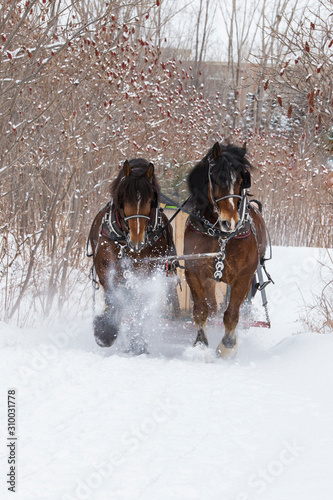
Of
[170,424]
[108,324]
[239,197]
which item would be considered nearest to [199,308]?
[108,324]

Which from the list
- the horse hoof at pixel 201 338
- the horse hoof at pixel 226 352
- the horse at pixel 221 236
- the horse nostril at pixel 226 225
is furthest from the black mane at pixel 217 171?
the horse hoof at pixel 226 352

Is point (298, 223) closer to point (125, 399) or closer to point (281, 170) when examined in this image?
point (281, 170)

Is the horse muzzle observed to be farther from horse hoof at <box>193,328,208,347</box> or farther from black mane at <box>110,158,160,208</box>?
horse hoof at <box>193,328,208,347</box>

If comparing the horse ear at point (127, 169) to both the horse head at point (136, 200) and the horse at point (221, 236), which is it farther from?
the horse at point (221, 236)

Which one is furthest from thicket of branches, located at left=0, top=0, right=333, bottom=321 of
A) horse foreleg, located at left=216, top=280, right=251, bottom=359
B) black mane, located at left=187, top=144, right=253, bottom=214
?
horse foreleg, located at left=216, top=280, right=251, bottom=359

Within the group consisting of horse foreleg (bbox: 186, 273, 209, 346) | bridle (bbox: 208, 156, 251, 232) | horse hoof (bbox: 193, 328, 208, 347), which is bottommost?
horse hoof (bbox: 193, 328, 208, 347)

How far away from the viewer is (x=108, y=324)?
443 cm

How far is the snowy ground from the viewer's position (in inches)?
74.5

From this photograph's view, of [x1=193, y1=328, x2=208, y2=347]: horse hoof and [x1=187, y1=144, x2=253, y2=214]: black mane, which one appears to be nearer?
[x1=187, y1=144, x2=253, y2=214]: black mane

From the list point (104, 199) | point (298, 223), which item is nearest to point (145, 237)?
point (104, 199)

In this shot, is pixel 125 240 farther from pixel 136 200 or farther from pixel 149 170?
pixel 149 170

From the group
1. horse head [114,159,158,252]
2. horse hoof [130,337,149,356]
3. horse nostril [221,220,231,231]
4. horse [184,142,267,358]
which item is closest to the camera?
horse nostril [221,220,231,231]

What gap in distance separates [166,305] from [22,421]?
8.98 feet

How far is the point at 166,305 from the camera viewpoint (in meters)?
5.07
